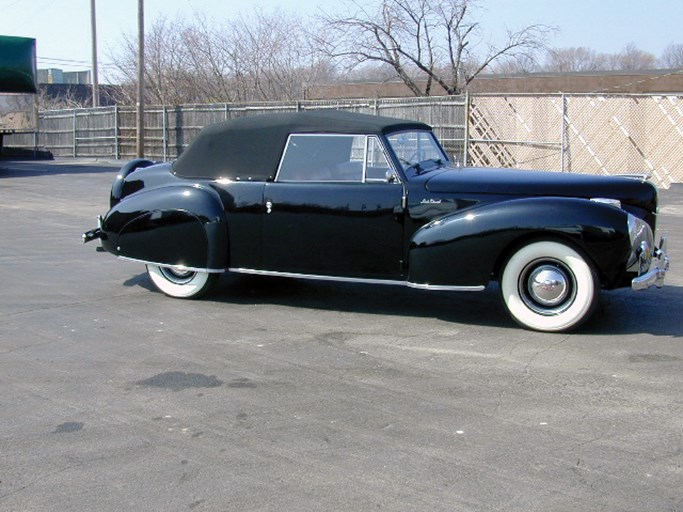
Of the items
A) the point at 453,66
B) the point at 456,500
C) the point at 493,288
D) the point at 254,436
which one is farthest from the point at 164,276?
the point at 453,66

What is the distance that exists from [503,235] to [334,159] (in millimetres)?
1680

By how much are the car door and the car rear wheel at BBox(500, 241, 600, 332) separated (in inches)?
37.9

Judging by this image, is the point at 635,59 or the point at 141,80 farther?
the point at 635,59

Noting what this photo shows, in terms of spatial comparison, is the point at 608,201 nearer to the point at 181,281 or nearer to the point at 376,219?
the point at 376,219

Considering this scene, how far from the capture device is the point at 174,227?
758 centimetres

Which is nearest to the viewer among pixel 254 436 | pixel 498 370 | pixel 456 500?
pixel 456 500

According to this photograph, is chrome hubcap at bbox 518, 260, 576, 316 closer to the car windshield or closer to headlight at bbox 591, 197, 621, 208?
headlight at bbox 591, 197, 621, 208

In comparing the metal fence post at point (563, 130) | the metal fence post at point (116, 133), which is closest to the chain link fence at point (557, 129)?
the metal fence post at point (563, 130)

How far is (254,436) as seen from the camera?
4438 mm

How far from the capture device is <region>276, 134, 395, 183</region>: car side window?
23.3 feet

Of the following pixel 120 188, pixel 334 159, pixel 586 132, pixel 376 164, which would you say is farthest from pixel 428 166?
pixel 586 132

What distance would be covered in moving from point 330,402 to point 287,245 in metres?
2.57

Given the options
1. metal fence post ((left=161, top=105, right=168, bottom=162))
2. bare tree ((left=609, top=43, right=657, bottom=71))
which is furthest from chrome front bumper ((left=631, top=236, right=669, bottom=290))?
bare tree ((left=609, top=43, right=657, bottom=71))

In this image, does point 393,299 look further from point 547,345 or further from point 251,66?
point 251,66
